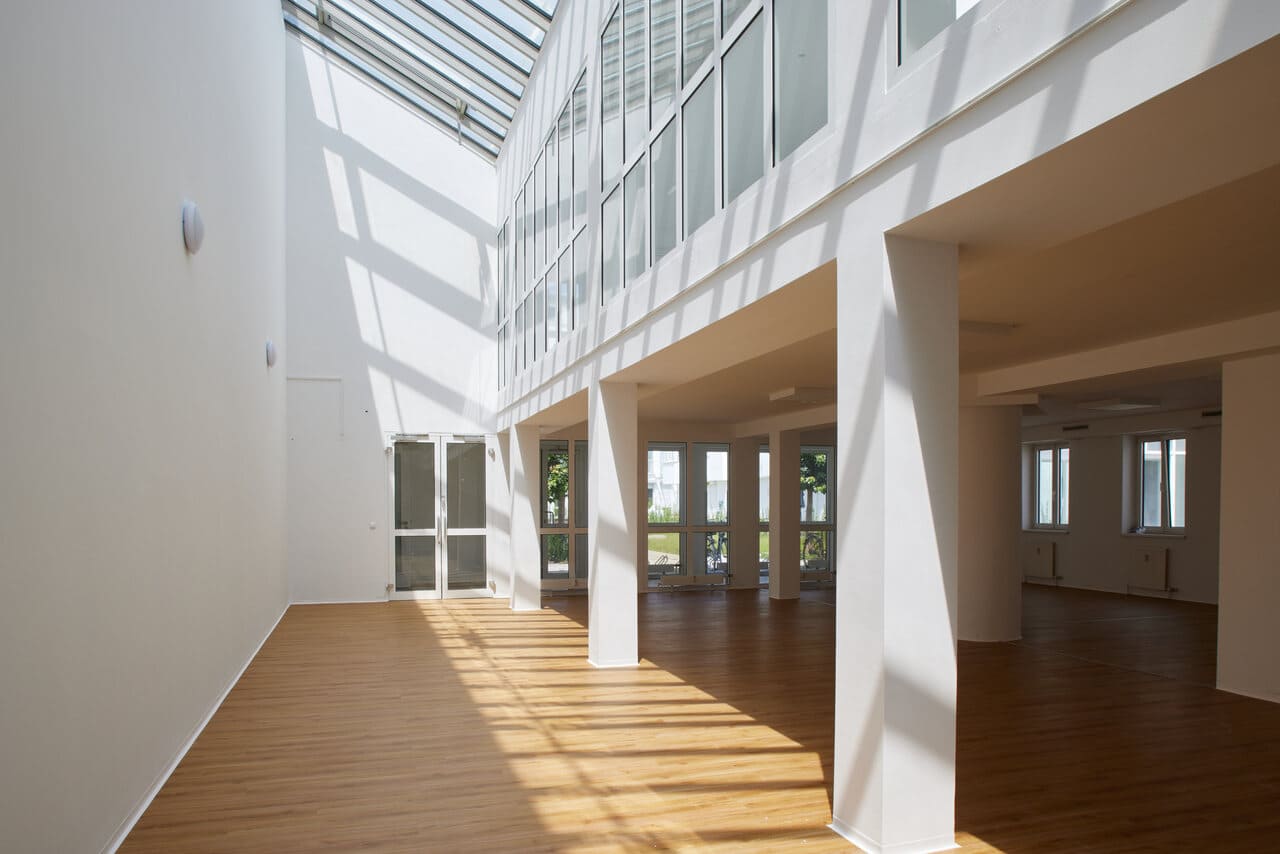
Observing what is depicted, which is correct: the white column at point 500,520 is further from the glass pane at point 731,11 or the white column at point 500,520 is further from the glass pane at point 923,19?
the glass pane at point 923,19

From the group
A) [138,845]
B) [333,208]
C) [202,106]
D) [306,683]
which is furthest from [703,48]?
[333,208]

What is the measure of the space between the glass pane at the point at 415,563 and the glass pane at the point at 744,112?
1127 cm

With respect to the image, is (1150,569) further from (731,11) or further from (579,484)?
(731,11)

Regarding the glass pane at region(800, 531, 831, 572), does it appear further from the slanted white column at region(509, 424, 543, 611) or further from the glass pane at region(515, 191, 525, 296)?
the glass pane at region(515, 191, 525, 296)

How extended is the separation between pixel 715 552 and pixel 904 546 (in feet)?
44.5

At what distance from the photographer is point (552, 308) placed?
36.9ft

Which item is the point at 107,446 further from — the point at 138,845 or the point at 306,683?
the point at 306,683

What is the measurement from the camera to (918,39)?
3.73 m

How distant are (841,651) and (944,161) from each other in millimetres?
2263

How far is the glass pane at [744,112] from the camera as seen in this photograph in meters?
5.39

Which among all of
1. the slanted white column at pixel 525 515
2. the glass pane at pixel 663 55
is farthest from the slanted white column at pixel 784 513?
the glass pane at pixel 663 55

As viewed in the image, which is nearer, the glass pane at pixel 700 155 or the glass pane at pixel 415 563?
the glass pane at pixel 700 155

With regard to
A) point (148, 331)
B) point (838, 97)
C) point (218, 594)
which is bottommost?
point (218, 594)

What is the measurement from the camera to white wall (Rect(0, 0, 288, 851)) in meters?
3.30
